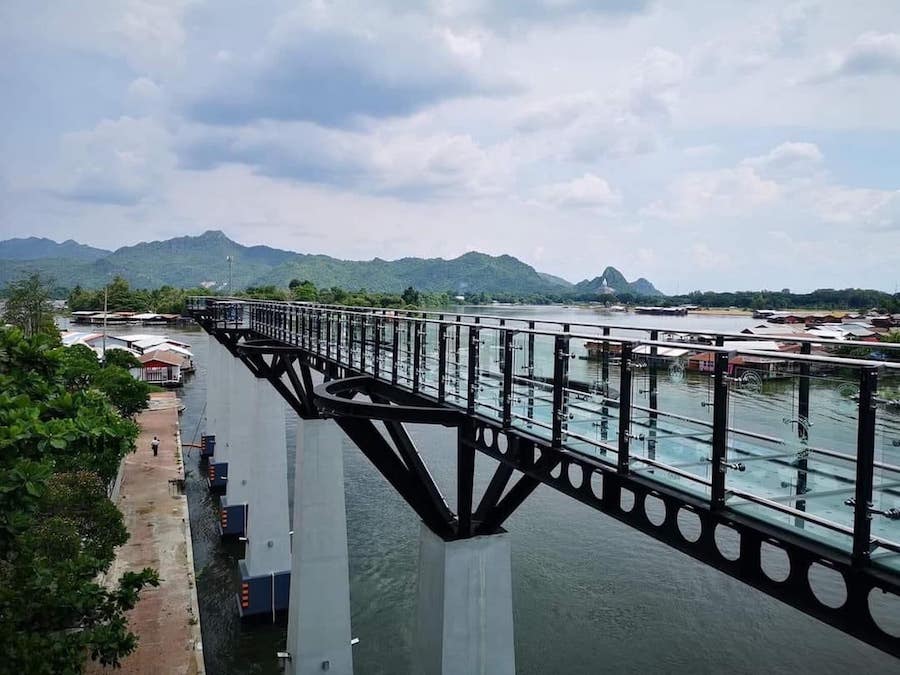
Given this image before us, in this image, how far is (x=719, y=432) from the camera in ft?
14.3

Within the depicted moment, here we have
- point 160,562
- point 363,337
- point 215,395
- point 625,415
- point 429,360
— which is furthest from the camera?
point 215,395

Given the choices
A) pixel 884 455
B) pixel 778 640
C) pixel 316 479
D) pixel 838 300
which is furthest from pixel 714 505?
pixel 838 300

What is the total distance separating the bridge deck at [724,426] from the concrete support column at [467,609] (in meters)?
1.69

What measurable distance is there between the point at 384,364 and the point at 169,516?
16627mm

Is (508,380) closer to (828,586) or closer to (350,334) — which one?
(350,334)

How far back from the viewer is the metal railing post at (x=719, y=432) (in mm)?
4324

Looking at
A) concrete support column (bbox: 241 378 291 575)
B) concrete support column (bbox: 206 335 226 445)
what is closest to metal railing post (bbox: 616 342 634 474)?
concrete support column (bbox: 241 378 291 575)

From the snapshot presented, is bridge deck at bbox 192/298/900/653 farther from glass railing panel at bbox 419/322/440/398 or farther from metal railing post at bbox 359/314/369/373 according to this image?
metal railing post at bbox 359/314/369/373

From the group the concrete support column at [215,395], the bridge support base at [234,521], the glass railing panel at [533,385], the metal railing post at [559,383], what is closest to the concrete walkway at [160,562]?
the bridge support base at [234,521]

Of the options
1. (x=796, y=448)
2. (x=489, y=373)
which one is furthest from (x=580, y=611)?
(x=796, y=448)

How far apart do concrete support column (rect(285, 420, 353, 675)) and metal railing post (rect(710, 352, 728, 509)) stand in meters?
10.3

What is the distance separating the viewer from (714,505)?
441 cm

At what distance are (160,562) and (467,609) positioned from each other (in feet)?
49.3

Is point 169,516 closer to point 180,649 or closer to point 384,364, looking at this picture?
point 180,649
